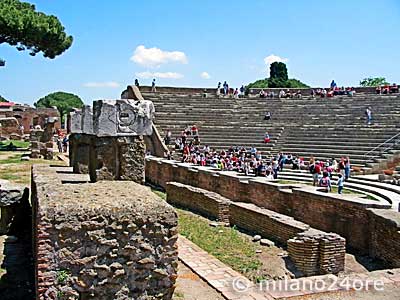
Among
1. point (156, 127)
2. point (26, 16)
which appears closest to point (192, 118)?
point (156, 127)

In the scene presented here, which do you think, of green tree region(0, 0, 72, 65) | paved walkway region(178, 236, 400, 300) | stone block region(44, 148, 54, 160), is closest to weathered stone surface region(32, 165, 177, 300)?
paved walkway region(178, 236, 400, 300)

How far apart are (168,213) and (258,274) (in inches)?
135

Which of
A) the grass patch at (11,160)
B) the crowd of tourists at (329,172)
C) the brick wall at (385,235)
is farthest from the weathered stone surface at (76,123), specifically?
the grass patch at (11,160)

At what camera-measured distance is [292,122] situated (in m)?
22.4

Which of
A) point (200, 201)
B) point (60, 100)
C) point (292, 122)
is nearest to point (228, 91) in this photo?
point (292, 122)

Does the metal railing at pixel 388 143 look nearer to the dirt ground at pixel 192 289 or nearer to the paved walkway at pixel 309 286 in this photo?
the paved walkway at pixel 309 286

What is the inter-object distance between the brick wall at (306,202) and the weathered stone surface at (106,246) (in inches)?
209

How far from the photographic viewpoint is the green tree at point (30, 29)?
22714mm

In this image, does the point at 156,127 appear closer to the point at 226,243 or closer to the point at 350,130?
the point at 350,130

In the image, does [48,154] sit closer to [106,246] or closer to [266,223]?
[266,223]

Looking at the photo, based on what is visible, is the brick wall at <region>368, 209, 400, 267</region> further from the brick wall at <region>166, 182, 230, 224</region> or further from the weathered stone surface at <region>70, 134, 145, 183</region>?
the weathered stone surface at <region>70, 134, 145, 183</region>

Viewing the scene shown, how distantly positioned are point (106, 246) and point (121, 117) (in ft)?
10.3

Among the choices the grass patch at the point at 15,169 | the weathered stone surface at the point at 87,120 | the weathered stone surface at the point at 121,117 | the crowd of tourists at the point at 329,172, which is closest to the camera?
Answer: the weathered stone surface at the point at 121,117

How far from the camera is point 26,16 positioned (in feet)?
76.2
